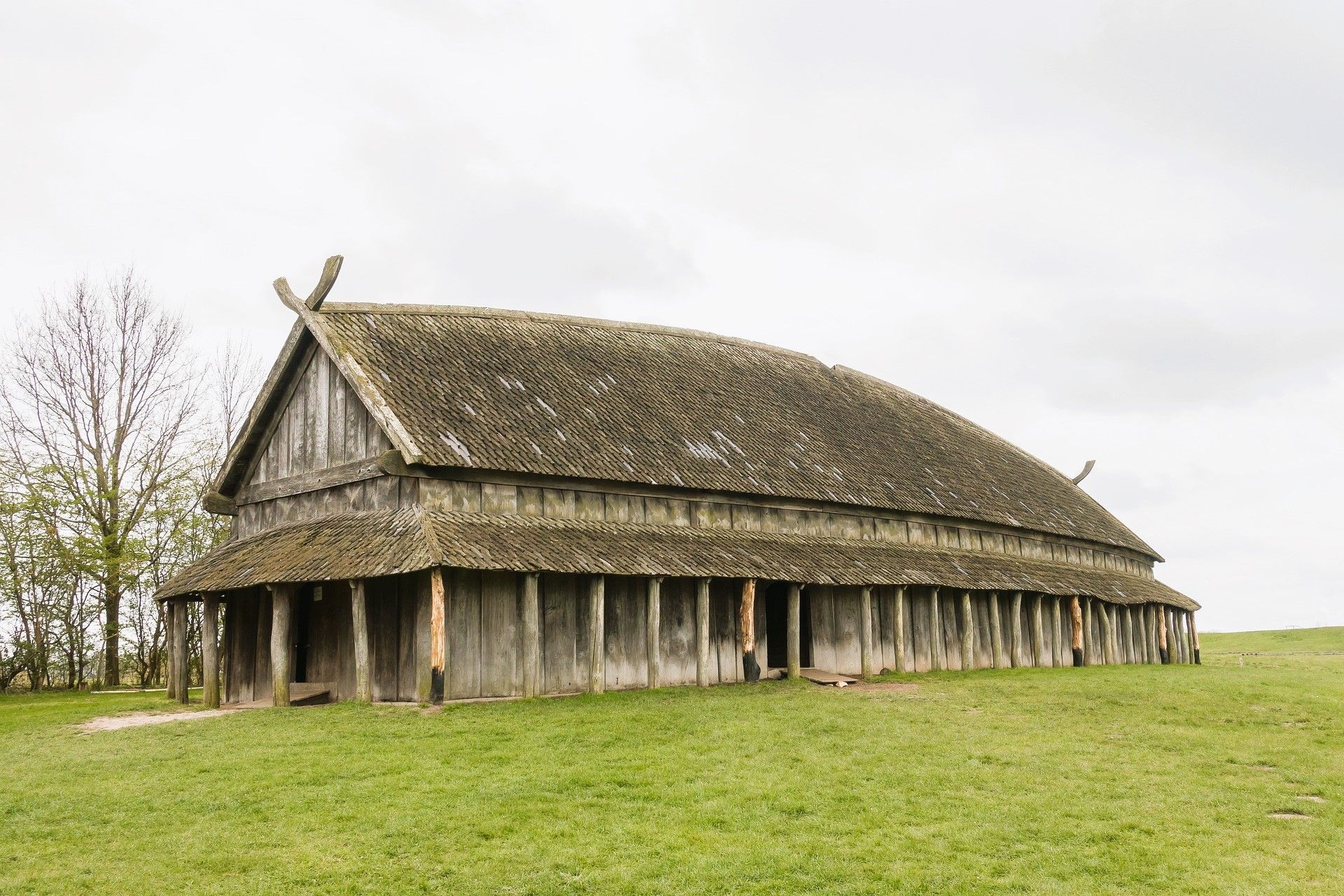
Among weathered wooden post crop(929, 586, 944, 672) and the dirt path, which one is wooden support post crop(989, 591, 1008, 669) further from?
the dirt path

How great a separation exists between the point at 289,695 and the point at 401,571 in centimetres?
486

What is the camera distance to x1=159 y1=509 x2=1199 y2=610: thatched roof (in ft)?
63.4

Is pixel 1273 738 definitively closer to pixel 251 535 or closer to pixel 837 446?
pixel 837 446

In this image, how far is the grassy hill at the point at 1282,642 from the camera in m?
63.1

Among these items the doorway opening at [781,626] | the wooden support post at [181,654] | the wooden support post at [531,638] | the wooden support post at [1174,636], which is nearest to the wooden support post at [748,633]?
the doorway opening at [781,626]

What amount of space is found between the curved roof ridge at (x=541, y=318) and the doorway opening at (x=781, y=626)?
9.81 m

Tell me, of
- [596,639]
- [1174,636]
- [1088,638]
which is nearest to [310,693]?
[596,639]

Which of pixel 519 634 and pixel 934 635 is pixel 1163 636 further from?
pixel 519 634

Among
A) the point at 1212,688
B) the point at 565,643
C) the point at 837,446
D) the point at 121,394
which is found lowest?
the point at 1212,688

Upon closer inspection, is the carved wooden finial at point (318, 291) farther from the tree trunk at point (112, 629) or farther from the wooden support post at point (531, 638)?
the tree trunk at point (112, 629)

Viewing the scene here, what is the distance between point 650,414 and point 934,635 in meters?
9.89

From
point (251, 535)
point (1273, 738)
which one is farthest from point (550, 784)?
point (251, 535)

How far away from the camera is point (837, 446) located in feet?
108

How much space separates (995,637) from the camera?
32.8 meters
